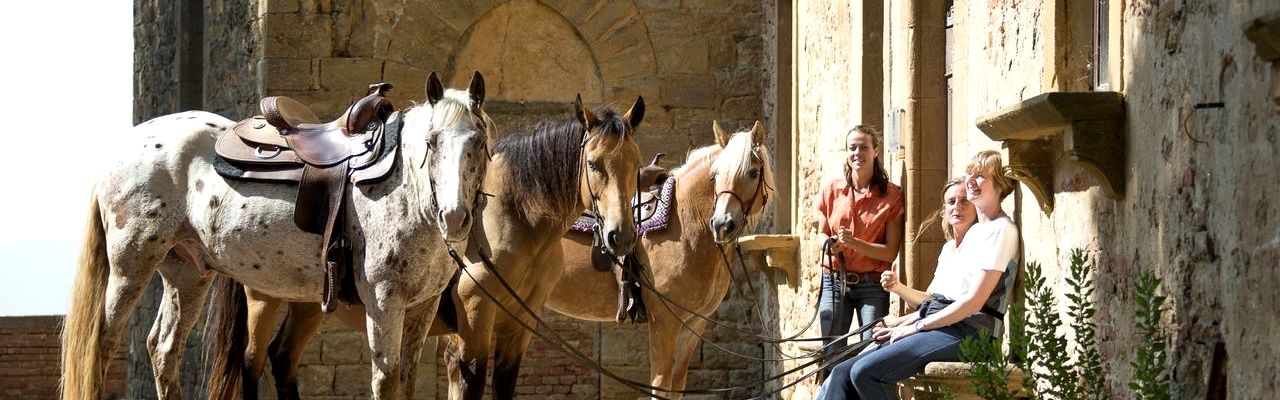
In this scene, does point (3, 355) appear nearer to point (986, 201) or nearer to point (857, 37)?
point (857, 37)

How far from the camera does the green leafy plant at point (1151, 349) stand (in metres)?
4.78

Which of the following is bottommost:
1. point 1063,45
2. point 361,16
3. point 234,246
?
point 234,246

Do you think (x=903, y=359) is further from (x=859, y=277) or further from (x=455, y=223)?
(x=859, y=277)

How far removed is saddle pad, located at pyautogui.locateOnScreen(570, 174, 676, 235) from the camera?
358 inches

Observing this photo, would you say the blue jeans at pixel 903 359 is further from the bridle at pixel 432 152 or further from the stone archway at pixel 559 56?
the stone archway at pixel 559 56

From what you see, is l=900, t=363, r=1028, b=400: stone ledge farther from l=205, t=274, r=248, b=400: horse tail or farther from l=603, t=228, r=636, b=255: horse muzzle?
l=205, t=274, r=248, b=400: horse tail

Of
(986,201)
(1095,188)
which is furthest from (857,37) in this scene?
(1095,188)

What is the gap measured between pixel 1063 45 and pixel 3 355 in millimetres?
13286

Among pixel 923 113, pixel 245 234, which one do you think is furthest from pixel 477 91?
pixel 923 113

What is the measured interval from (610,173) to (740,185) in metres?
1.10

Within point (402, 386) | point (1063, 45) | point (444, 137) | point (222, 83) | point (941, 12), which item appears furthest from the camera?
point (222, 83)

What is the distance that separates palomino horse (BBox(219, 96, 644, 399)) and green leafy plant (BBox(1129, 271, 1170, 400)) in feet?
9.89

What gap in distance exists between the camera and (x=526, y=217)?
8141 mm

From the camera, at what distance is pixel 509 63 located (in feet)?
43.5
